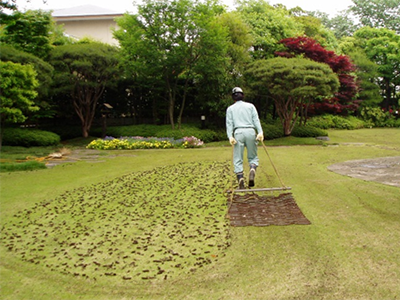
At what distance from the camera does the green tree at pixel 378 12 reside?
4750 centimetres

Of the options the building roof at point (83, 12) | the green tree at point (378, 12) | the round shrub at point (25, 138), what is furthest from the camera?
the green tree at point (378, 12)

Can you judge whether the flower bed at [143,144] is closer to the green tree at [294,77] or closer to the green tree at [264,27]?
the green tree at [294,77]

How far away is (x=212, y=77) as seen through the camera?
20.7 m

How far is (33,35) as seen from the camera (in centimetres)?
2033

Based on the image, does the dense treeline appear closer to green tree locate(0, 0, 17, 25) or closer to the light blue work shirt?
green tree locate(0, 0, 17, 25)

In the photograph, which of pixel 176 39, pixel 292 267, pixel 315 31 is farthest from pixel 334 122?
pixel 292 267

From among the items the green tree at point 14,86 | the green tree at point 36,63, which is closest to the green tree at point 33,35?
the green tree at point 36,63

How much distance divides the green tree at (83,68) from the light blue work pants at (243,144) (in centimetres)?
1559

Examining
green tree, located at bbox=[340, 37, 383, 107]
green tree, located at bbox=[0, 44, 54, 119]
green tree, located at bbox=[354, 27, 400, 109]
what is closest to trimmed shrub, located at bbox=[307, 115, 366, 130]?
green tree, located at bbox=[340, 37, 383, 107]

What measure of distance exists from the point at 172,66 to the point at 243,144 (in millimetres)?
14490

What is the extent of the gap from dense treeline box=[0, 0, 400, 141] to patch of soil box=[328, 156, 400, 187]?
8809 mm

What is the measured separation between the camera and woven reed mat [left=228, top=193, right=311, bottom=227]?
4.85 m

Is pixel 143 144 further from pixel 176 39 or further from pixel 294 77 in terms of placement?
pixel 294 77

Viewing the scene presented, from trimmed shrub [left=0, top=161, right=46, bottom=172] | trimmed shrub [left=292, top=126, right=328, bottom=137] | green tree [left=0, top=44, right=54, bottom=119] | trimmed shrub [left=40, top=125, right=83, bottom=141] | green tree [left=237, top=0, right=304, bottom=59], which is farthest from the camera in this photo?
green tree [left=237, top=0, right=304, bottom=59]
